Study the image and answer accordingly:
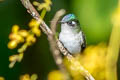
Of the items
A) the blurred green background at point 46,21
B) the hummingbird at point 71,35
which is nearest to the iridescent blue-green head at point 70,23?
the hummingbird at point 71,35

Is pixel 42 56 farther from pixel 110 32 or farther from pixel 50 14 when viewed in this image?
pixel 110 32

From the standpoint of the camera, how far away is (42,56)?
402 centimetres

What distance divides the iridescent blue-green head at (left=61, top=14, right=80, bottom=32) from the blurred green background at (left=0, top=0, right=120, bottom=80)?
0.17 metres

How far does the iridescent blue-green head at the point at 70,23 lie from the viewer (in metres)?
3.14

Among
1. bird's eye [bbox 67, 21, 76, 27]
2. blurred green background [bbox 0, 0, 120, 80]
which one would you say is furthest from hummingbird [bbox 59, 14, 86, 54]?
blurred green background [bbox 0, 0, 120, 80]

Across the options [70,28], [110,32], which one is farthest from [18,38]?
[110,32]

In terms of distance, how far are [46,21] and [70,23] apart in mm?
744

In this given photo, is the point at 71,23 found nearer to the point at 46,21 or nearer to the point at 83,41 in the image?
the point at 83,41

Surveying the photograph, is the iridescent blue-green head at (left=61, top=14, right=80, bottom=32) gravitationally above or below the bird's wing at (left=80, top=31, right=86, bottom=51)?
above

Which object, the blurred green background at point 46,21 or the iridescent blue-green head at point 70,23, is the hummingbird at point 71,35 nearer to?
the iridescent blue-green head at point 70,23

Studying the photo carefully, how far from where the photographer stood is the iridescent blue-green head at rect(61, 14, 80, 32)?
10.3 feet

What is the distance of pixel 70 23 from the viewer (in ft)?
10.5

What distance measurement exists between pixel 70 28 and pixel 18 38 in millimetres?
554

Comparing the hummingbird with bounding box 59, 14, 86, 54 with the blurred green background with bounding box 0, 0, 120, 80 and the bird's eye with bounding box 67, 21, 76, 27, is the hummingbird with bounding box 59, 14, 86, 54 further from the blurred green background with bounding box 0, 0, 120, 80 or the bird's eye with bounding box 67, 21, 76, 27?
the blurred green background with bounding box 0, 0, 120, 80
